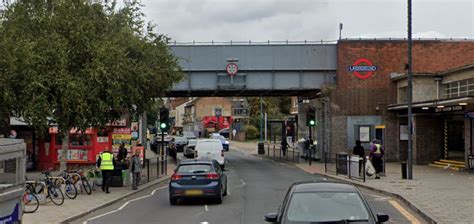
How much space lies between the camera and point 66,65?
22625 mm

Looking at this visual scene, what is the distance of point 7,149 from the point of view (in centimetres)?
1011

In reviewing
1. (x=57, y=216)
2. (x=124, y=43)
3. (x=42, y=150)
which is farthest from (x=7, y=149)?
(x=42, y=150)

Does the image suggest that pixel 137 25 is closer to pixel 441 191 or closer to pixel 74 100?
pixel 74 100

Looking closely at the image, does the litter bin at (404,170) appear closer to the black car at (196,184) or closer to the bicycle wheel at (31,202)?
the black car at (196,184)

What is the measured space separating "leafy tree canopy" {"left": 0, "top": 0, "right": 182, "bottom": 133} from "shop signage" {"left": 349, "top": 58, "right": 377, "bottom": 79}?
21761 millimetres

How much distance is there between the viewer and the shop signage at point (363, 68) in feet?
142

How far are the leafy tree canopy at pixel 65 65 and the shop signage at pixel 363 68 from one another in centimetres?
2176

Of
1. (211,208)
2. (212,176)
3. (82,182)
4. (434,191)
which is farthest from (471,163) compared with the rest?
(82,182)

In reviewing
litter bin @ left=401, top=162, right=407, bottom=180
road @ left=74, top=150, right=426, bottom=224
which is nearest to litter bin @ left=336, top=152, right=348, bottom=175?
litter bin @ left=401, top=162, right=407, bottom=180

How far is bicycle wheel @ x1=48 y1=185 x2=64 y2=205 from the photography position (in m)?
19.4

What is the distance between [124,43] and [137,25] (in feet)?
5.74

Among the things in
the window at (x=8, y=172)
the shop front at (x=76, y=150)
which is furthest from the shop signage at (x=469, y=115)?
the window at (x=8, y=172)

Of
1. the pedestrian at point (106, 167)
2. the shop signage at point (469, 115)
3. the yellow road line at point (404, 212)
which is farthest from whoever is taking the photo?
the shop signage at point (469, 115)

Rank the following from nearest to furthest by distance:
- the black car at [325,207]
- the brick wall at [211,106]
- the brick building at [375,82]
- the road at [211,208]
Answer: the black car at [325,207], the road at [211,208], the brick building at [375,82], the brick wall at [211,106]
